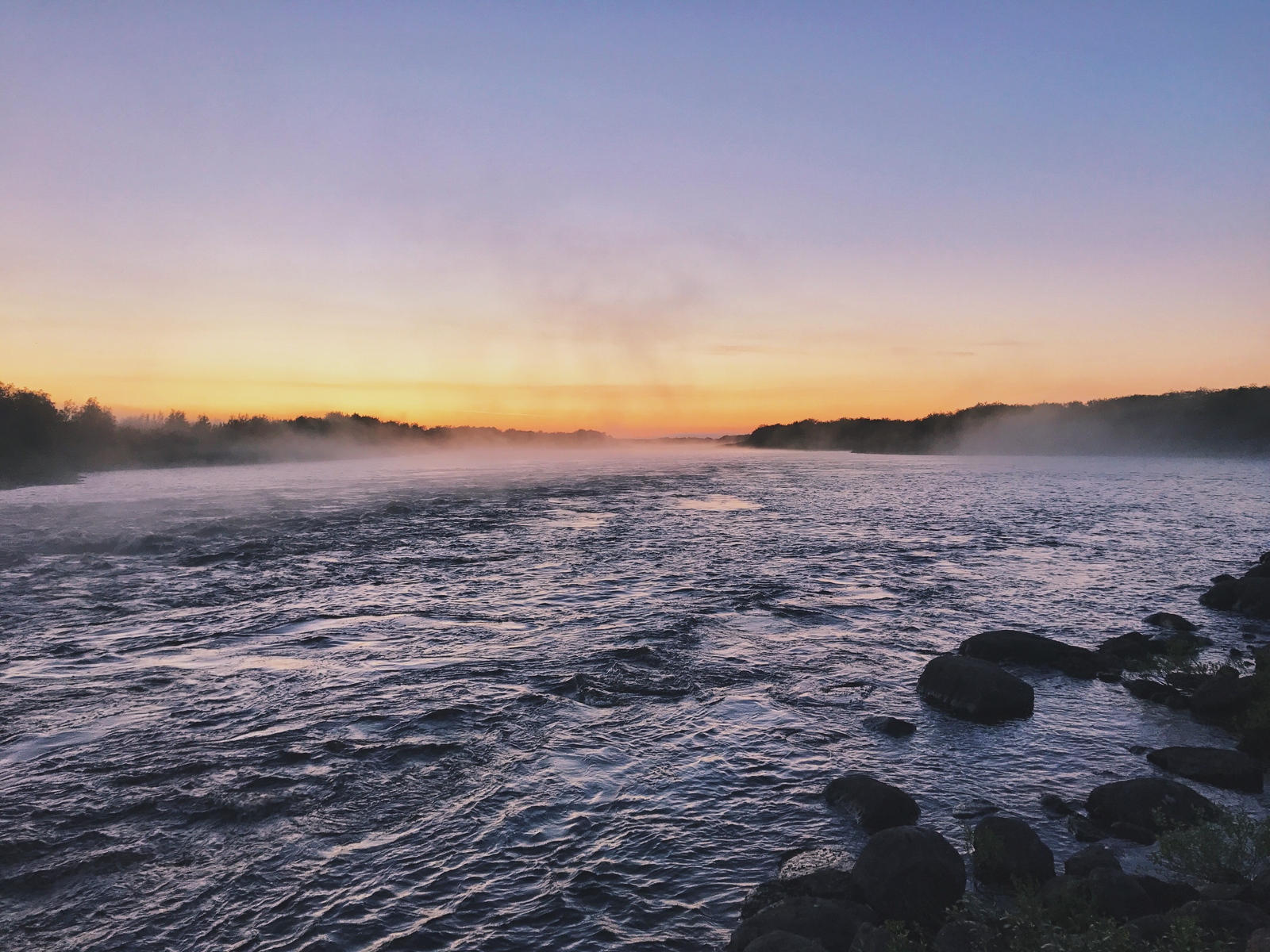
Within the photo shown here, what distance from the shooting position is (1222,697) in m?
13.0

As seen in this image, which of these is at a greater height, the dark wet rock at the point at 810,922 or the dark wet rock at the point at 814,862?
the dark wet rock at the point at 810,922

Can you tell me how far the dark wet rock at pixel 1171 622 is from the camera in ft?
62.6

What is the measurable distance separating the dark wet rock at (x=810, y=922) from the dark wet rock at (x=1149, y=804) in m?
4.55

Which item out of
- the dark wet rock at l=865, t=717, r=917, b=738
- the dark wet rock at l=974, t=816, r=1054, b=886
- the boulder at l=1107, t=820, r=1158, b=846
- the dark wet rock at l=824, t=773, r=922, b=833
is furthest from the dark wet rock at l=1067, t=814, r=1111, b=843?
the dark wet rock at l=865, t=717, r=917, b=738

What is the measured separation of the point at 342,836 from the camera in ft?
31.0

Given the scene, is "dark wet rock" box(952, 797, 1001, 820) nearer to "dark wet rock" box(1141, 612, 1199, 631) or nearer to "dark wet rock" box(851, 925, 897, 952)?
"dark wet rock" box(851, 925, 897, 952)


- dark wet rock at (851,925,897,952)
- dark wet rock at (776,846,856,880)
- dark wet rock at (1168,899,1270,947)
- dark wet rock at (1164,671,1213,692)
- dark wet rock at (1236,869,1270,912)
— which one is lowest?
dark wet rock at (776,846,856,880)

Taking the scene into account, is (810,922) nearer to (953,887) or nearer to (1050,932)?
(953,887)

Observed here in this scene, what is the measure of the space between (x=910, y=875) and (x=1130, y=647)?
42.1 ft

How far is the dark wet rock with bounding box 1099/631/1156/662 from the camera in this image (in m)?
16.7

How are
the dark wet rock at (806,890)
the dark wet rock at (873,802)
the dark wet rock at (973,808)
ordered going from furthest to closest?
the dark wet rock at (973,808)
the dark wet rock at (873,802)
the dark wet rock at (806,890)

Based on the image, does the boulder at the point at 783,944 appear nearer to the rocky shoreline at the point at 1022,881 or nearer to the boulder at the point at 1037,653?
the rocky shoreline at the point at 1022,881

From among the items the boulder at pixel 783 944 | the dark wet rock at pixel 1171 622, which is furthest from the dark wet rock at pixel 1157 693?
the boulder at pixel 783 944

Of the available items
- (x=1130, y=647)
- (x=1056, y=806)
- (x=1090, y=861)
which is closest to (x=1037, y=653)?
(x=1130, y=647)
